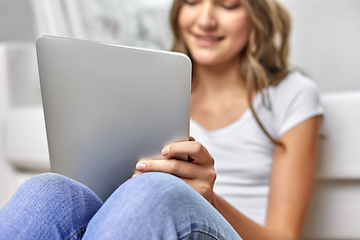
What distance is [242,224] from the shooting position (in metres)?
0.66

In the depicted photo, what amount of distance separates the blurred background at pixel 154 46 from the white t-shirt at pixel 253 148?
0.14 meters

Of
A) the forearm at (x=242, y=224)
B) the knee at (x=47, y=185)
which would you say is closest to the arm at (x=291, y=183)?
the forearm at (x=242, y=224)

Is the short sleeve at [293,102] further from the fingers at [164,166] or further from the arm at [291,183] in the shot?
the fingers at [164,166]

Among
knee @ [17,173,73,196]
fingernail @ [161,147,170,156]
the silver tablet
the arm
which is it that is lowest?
the arm

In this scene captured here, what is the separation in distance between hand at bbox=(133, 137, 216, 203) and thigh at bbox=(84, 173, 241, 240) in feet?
0.08

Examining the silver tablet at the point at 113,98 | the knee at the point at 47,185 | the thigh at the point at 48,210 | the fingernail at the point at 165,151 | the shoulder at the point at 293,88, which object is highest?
the silver tablet at the point at 113,98

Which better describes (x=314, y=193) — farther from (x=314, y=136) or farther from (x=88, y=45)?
(x=88, y=45)

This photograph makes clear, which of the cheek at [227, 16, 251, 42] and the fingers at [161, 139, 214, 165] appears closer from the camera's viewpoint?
the fingers at [161, 139, 214, 165]

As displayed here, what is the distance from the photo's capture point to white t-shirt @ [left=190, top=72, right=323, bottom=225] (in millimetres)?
894

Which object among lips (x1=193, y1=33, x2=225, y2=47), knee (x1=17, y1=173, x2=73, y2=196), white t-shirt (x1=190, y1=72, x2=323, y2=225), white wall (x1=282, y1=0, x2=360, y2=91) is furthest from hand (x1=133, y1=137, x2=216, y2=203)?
white wall (x1=282, y1=0, x2=360, y2=91)

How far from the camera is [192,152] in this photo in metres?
0.47

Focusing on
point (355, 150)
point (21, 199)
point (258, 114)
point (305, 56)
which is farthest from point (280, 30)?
point (21, 199)

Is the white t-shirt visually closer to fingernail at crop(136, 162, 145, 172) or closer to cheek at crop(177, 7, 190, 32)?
cheek at crop(177, 7, 190, 32)

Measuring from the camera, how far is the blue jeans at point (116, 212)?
41 cm
